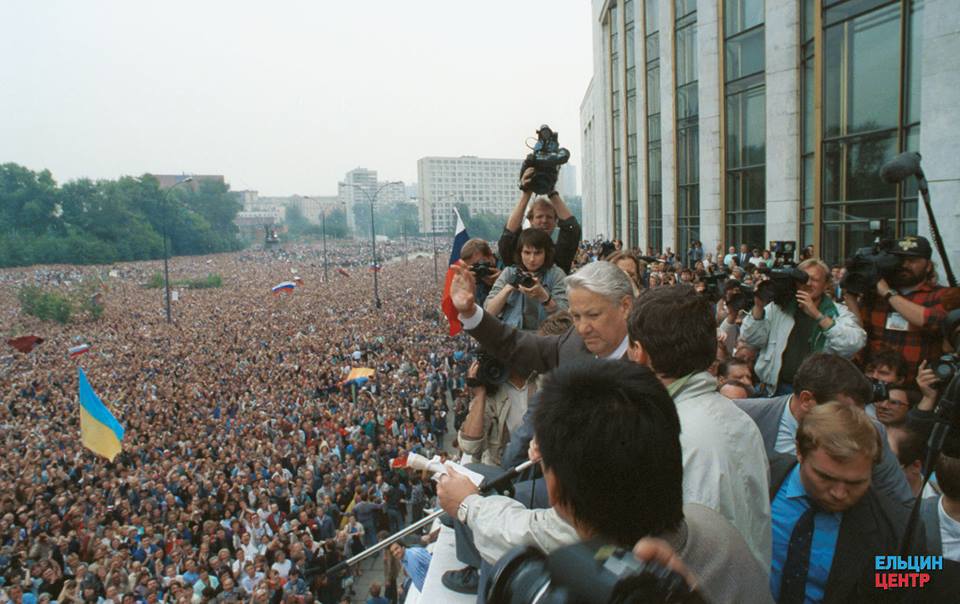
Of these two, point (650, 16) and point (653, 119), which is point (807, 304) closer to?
point (653, 119)

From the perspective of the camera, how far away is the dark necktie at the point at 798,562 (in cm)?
233

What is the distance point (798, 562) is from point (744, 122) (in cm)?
1646

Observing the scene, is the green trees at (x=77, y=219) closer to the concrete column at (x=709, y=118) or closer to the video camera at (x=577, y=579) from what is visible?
the concrete column at (x=709, y=118)

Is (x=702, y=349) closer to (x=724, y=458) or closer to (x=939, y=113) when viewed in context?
(x=724, y=458)

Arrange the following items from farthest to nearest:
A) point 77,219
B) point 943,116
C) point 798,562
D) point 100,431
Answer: point 77,219 < point 100,431 < point 943,116 < point 798,562

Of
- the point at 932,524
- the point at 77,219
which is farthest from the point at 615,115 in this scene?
the point at 77,219

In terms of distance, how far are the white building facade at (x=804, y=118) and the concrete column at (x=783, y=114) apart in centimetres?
2

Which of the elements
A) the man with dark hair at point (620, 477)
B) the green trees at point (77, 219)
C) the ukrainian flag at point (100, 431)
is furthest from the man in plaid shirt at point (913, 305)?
the green trees at point (77, 219)

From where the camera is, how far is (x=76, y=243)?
79.7 meters

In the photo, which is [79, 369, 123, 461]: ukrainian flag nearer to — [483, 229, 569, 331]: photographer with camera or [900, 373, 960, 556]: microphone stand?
[483, 229, 569, 331]: photographer with camera

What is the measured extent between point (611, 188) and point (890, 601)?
1357 inches

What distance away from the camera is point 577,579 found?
993 millimetres

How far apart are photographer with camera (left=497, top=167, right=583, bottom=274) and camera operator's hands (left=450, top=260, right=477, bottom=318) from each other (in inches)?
68.7

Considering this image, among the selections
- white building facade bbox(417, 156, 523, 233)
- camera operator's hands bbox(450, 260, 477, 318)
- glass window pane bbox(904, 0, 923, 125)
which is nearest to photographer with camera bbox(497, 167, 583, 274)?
camera operator's hands bbox(450, 260, 477, 318)
